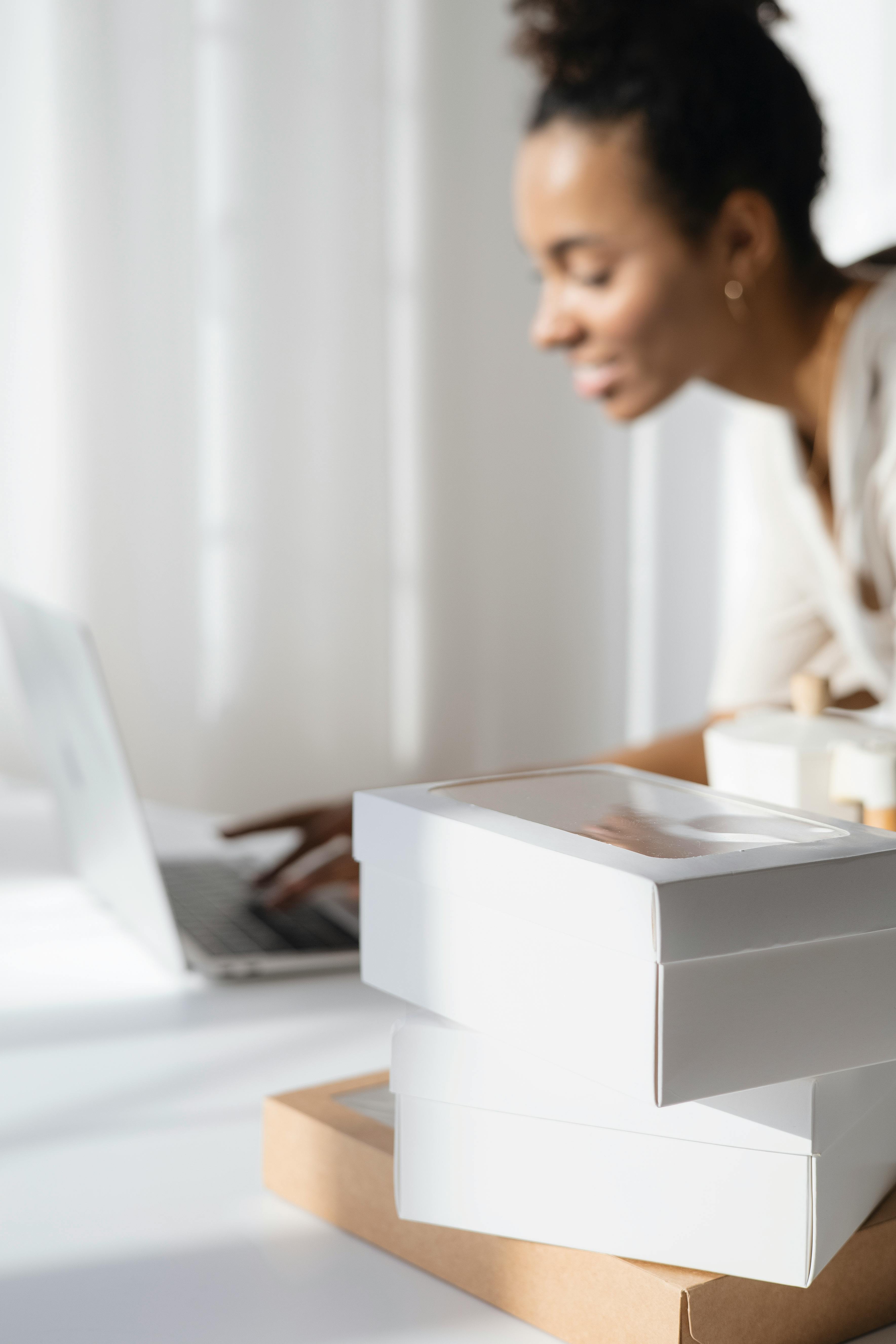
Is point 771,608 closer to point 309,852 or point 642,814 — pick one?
point 309,852

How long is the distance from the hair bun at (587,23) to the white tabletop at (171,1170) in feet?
2.48

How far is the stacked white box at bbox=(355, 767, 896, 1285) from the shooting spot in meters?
0.34

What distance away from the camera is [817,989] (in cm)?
36

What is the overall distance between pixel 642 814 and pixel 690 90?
85 centimetres

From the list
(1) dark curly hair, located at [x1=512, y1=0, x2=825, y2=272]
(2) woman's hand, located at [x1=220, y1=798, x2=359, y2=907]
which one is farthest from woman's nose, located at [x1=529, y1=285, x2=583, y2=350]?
(2) woman's hand, located at [x1=220, y1=798, x2=359, y2=907]

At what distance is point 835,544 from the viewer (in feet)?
3.88

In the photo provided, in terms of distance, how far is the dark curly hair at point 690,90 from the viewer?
3.53 feet

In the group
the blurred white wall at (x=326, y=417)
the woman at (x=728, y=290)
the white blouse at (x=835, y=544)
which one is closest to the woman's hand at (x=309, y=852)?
the woman at (x=728, y=290)

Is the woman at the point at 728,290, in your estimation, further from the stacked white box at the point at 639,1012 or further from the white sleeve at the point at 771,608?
the stacked white box at the point at 639,1012

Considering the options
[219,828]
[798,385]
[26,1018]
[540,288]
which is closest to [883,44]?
[540,288]

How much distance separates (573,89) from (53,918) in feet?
2.51

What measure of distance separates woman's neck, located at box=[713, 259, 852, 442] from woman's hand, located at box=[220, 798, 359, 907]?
1.79ft

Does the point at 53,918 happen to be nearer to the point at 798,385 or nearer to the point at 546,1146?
the point at 546,1146

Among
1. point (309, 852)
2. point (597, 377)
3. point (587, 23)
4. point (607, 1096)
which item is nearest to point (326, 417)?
point (597, 377)
